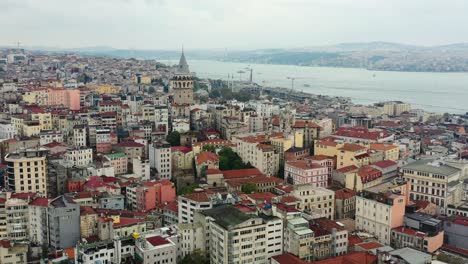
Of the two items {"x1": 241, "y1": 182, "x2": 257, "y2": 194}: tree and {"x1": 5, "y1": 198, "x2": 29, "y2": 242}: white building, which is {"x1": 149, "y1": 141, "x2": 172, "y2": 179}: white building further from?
{"x1": 5, "y1": 198, "x2": 29, "y2": 242}: white building

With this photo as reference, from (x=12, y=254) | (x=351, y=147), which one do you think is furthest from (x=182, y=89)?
(x=12, y=254)

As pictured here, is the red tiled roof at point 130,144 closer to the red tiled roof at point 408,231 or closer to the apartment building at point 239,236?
the apartment building at point 239,236

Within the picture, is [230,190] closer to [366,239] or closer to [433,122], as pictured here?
[366,239]

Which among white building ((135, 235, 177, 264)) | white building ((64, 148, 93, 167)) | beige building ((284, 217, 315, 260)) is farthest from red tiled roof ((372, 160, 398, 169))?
white building ((64, 148, 93, 167))

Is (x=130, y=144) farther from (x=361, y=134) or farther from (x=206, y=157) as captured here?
(x=361, y=134)

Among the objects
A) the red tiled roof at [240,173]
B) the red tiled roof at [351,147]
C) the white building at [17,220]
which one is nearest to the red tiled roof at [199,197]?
the red tiled roof at [240,173]
